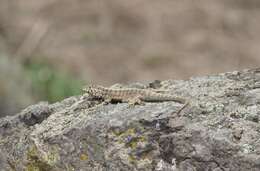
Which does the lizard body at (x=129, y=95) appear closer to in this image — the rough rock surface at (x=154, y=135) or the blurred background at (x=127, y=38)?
the rough rock surface at (x=154, y=135)

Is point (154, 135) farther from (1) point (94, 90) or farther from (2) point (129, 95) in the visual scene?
(1) point (94, 90)

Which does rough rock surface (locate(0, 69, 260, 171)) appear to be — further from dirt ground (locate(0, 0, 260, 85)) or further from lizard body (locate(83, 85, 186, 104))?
dirt ground (locate(0, 0, 260, 85))

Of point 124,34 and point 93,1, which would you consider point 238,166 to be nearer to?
point 124,34

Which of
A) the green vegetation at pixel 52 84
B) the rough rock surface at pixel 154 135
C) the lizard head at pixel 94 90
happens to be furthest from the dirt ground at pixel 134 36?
the rough rock surface at pixel 154 135

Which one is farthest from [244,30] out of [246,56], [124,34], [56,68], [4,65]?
[4,65]

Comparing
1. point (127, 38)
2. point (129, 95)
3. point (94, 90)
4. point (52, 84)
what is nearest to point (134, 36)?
point (127, 38)

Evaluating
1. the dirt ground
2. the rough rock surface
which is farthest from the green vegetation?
the rough rock surface
